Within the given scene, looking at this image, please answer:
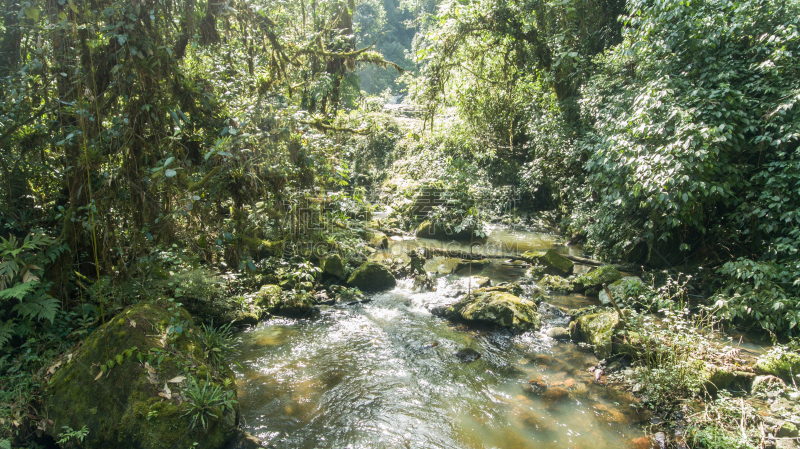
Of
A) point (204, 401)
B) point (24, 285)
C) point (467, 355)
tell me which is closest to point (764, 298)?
point (467, 355)

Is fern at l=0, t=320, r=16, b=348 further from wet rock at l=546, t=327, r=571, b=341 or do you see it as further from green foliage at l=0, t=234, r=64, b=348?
wet rock at l=546, t=327, r=571, b=341

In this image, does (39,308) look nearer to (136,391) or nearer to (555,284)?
(136,391)

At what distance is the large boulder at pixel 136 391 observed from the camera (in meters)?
3.02

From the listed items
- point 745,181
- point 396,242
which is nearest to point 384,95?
point 396,242

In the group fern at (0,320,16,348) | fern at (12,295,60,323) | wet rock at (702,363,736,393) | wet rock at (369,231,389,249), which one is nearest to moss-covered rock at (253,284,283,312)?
fern at (12,295,60,323)

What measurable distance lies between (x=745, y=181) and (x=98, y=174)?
326 inches

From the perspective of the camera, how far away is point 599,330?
5.22m

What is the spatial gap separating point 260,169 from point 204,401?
2.31 metres

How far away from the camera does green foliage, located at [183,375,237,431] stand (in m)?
3.14

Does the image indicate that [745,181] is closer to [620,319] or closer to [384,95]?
[620,319]

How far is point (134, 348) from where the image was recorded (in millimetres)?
3381

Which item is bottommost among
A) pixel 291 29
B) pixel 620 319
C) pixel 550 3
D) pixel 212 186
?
pixel 620 319

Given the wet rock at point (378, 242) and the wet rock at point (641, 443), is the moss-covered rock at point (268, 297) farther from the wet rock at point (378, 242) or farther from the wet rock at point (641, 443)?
the wet rock at point (641, 443)

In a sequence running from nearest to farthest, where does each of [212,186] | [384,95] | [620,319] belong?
[212,186] → [620,319] → [384,95]
